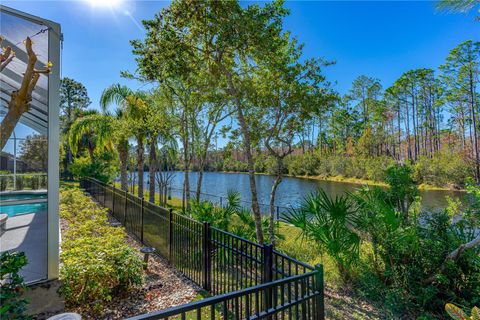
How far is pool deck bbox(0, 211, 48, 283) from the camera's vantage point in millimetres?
2906

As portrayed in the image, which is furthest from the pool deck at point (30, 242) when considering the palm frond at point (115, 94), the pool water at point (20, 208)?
the palm frond at point (115, 94)

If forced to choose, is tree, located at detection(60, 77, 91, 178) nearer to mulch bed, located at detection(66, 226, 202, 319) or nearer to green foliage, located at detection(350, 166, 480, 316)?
mulch bed, located at detection(66, 226, 202, 319)

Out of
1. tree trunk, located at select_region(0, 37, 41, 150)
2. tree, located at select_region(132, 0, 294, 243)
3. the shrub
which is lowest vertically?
the shrub

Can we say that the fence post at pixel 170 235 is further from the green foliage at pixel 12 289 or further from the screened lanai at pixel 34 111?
the green foliage at pixel 12 289

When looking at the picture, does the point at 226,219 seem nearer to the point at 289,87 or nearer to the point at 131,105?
the point at 289,87

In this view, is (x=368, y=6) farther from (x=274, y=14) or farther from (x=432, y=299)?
(x=432, y=299)

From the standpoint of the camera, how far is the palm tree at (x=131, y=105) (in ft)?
33.6

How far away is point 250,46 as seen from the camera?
4.90 m

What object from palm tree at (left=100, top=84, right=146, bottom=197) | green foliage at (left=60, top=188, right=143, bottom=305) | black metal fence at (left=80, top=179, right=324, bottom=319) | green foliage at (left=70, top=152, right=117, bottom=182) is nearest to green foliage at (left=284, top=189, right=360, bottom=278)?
black metal fence at (left=80, top=179, right=324, bottom=319)

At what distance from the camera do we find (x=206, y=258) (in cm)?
379

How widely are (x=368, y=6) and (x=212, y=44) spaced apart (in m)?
4.69

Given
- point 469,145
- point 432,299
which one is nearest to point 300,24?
point 432,299

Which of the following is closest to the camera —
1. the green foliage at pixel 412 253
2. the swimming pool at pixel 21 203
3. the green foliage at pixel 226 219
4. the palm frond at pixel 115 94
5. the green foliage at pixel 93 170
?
the green foliage at pixel 412 253

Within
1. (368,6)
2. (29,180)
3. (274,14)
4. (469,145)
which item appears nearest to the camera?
(29,180)
